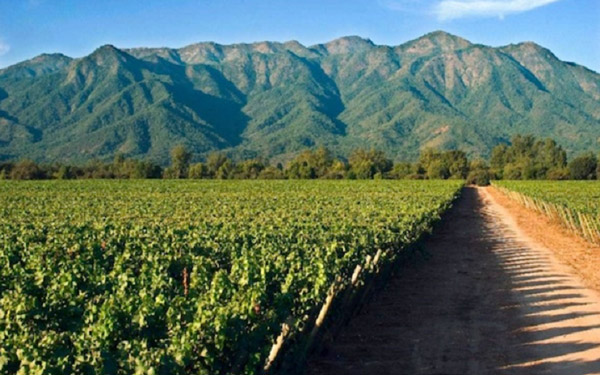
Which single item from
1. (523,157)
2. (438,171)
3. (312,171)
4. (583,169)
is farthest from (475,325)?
(523,157)

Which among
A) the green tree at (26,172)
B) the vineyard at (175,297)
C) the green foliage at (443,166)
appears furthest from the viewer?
the green foliage at (443,166)

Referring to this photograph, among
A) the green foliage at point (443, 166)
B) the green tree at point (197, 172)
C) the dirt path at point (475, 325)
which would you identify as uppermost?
the green foliage at point (443, 166)

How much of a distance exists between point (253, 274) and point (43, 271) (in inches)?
145

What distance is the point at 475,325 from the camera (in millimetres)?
13141

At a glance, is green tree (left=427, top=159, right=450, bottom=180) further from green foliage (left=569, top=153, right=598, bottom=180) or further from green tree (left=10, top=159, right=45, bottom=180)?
green tree (left=10, top=159, right=45, bottom=180)

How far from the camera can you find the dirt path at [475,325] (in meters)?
10.9

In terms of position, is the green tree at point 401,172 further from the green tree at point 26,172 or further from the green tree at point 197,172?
the green tree at point 26,172

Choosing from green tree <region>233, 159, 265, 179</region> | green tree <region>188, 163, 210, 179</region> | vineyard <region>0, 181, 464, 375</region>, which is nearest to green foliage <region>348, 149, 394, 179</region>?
green tree <region>233, 159, 265, 179</region>

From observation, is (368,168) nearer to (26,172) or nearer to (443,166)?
(443,166)

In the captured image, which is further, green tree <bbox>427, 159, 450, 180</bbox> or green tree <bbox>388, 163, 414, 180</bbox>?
green tree <bbox>388, 163, 414, 180</bbox>

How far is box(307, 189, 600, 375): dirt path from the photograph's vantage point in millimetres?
10852

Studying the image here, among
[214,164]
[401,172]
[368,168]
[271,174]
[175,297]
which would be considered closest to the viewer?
[175,297]

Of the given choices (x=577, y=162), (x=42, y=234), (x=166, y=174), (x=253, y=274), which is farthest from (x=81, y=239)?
(x=577, y=162)

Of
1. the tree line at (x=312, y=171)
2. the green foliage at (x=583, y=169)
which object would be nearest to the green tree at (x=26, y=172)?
the tree line at (x=312, y=171)
